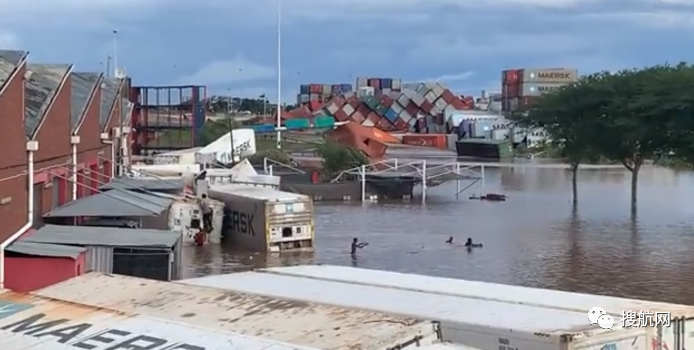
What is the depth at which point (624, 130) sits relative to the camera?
40.0 meters

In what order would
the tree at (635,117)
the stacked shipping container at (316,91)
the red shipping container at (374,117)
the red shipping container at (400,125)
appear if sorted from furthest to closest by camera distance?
the stacked shipping container at (316,91) → the red shipping container at (400,125) → the red shipping container at (374,117) → the tree at (635,117)

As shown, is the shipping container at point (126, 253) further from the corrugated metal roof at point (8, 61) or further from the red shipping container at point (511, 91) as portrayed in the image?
the red shipping container at point (511, 91)

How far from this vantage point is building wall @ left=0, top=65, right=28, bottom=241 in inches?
694

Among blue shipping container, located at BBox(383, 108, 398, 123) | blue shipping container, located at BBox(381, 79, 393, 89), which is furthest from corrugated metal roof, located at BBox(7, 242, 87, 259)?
blue shipping container, located at BBox(381, 79, 393, 89)

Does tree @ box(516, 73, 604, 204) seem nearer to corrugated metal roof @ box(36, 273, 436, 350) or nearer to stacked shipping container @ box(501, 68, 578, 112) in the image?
corrugated metal roof @ box(36, 273, 436, 350)

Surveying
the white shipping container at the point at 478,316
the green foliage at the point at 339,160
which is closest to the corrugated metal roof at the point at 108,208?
the white shipping container at the point at 478,316

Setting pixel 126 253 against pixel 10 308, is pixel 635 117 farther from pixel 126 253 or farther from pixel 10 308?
pixel 10 308

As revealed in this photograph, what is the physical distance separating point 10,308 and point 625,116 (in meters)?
33.6

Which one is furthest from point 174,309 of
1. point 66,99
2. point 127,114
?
point 127,114

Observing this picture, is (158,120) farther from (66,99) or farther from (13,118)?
(13,118)

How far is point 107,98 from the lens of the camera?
115 feet

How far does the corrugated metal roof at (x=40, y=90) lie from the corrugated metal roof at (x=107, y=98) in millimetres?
6394

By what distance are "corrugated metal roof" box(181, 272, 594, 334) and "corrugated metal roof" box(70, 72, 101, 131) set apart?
14.5 metres

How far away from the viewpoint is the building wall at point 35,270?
15.8 meters
